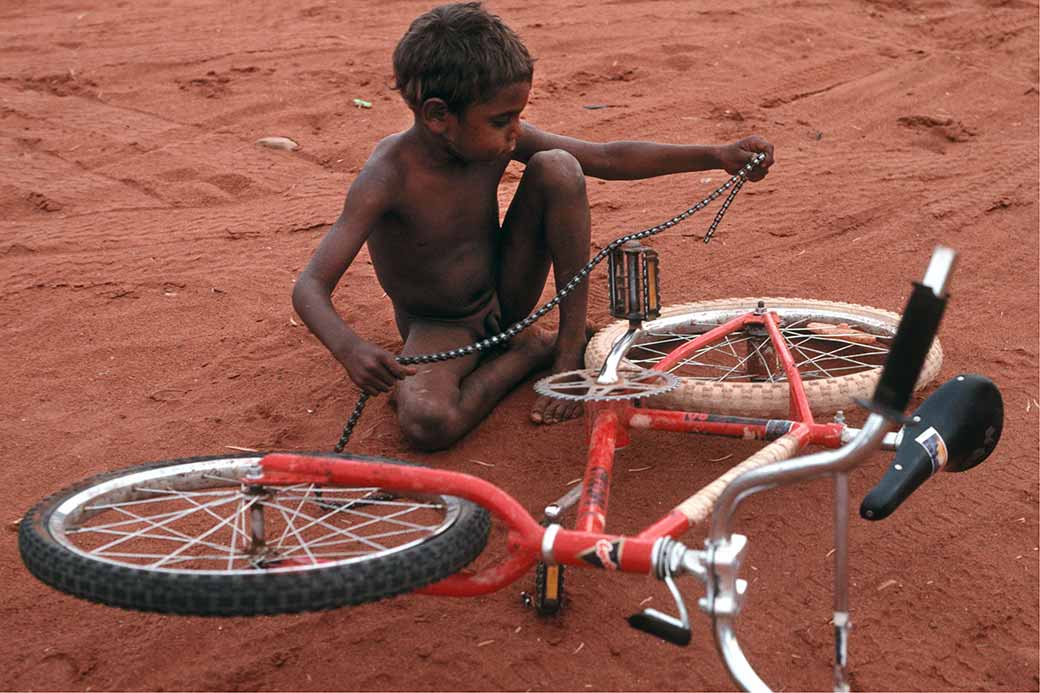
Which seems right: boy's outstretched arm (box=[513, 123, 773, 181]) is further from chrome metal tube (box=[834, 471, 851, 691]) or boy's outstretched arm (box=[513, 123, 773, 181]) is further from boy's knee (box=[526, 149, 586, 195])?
chrome metal tube (box=[834, 471, 851, 691])

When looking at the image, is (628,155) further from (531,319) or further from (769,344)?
(531,319)

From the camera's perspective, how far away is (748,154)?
3.42 metres

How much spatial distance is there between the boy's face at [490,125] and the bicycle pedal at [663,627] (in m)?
1.57

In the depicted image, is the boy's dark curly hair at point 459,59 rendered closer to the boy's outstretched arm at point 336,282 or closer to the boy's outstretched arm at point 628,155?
the boy's outstretched arm at point 336,282

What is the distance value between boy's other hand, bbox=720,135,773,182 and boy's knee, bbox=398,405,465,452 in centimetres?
111

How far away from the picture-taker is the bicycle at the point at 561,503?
1.92 metres

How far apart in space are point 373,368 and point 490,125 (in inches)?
30.1

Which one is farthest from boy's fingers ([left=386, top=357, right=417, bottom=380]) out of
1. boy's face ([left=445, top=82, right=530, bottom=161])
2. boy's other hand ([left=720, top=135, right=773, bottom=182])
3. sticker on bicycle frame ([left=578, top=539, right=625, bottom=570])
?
boy's other hand ([left=720, top=135, right=773, bottom=182])

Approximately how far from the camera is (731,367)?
3770 millimetres

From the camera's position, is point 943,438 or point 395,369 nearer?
point 943,438

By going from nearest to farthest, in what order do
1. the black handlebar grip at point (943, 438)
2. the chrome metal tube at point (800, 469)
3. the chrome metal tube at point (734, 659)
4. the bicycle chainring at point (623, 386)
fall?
the chrome metal tube at point (800, 469), the chrome metal tube at point (734, 659), the black handlebar grip at point (943, 438), the bicycle chainring at point (623, 386)

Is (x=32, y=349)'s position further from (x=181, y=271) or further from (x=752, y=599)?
(x=752, y=599)

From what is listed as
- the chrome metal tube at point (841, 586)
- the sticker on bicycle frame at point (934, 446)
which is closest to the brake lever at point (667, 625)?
the chrome metal tube at point (841, 586)

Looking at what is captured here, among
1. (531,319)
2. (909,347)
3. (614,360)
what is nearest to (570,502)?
(614,360)
